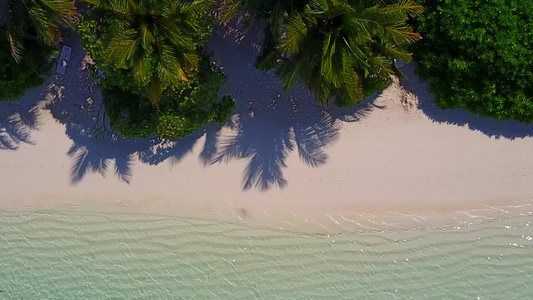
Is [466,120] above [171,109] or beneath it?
above

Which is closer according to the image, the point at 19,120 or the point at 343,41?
the point at 343,41

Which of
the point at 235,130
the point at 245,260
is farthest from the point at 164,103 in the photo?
the point at 245,260

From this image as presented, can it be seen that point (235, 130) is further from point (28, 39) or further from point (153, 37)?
point (28, 39)

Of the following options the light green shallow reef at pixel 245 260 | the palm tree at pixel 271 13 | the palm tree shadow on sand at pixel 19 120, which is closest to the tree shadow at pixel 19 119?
the palm tree shadow on sand at pixel 19 120

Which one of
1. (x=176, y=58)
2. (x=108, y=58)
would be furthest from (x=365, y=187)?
(x=108, y=58)

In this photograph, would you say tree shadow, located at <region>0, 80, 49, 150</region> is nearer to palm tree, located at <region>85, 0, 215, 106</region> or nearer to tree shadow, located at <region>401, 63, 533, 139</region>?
palm tree, located at <region>85, 0, 215, 106</region>

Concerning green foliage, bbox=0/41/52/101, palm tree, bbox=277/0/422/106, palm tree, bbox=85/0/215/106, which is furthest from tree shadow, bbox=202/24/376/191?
green foliage, bbox=0/41/52/101
